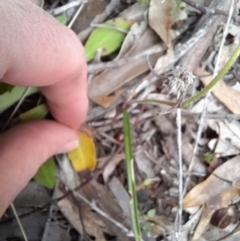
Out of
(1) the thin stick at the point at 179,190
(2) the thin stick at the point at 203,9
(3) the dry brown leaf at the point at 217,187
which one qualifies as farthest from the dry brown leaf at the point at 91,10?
(3) the dry brown leaf at the point at 217,187

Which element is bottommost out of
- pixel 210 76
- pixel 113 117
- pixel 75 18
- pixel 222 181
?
pixel 222 181

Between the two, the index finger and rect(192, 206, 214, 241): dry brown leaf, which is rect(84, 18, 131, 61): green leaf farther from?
rect(192, 206, 214, 241): dry brown leaf

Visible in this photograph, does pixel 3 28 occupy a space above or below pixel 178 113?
above

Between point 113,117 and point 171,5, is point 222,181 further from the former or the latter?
point 171,5

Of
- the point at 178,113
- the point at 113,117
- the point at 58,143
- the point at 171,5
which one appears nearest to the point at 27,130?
the point at 58,143

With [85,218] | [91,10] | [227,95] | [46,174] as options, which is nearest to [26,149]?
[46,174]

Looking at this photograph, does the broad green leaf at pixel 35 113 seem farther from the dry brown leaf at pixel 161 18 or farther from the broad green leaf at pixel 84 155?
the dry brown leaf at pixel 161 18

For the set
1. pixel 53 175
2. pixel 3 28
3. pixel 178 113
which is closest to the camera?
pixel 3 28
